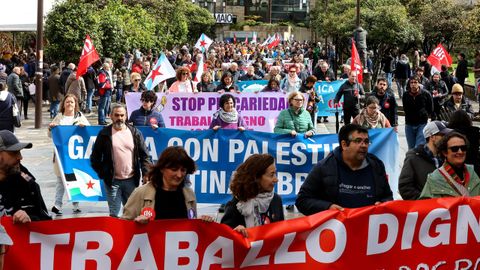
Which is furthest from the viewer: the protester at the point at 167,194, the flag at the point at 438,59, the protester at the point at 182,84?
the flag at the point at 438,59

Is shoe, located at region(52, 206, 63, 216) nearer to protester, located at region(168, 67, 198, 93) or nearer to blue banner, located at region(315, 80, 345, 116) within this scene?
protester, located at region(168, 67, 198, 93)

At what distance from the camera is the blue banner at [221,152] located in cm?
1078

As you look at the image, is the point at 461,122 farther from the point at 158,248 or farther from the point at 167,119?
the point at 167,119

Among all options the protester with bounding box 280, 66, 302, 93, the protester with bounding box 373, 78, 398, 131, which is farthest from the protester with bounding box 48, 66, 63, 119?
the protester with bounding box 373, 78, 398, 131

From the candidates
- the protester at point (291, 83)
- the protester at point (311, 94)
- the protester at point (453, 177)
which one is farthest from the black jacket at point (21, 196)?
the protester at point (291, 83)

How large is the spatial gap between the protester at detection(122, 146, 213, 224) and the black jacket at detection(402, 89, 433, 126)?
792cm

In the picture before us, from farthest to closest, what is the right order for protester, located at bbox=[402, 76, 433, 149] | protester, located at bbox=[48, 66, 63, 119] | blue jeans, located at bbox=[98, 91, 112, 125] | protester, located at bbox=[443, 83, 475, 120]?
protester, located at bbox=[48, 66, 63, 119]
blue jeans, located at bbox=[98, 91, 112, 125]
protester, located at bbox=[402, 76, 433, 149]
protester, located at bbox=[443, 83, 475, 120]

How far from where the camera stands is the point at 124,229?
577 centimetres

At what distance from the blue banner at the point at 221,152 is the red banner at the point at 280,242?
456 centimetres

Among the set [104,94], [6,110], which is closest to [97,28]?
[104,94]

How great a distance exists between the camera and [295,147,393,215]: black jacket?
6258mm

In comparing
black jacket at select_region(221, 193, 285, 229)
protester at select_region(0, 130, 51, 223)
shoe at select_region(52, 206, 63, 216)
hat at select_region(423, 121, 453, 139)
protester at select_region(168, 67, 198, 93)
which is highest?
protester at select_region(168, 67, 198, 93)

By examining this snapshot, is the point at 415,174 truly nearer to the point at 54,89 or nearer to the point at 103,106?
the point at 103,106

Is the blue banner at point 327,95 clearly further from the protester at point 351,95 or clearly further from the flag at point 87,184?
the flag at point 87,184
